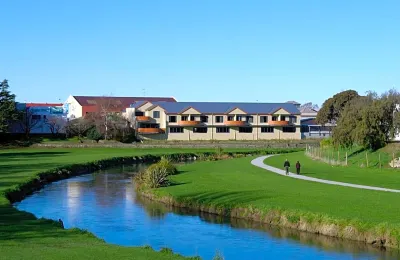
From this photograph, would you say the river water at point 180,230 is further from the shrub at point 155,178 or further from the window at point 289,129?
the window at point 289,129

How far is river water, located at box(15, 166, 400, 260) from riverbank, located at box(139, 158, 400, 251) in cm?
79

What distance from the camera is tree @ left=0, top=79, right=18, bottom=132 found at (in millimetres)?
112312

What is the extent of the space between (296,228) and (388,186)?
14511 millimetres

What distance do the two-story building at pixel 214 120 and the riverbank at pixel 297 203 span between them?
80.3 metres

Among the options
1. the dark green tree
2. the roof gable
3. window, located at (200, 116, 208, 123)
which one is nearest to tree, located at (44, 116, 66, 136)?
the dark green tree

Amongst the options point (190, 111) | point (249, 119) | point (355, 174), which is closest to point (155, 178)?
point (355, 174)

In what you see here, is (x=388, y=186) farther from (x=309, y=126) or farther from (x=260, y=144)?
(x=309, y=126)

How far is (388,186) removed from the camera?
140ft

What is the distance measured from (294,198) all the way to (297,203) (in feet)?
6.89

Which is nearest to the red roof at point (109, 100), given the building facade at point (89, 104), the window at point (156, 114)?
the building facade at point (89, 104)

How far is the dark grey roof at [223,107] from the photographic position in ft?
442

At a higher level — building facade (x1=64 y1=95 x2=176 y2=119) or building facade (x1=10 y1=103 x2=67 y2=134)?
building facade (x1=64 y1=95 x2=176 y2=119)

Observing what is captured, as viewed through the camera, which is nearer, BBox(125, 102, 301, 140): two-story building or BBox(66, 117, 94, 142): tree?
BBox(66, 117, 94, 142): tree

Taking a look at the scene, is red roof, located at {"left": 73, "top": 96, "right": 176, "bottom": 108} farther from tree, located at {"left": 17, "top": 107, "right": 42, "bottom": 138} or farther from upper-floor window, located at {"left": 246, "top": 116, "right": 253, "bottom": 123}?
upper-floor window, located at {"left": 246, "top": 116, "right": 253, "bottom": 123}
